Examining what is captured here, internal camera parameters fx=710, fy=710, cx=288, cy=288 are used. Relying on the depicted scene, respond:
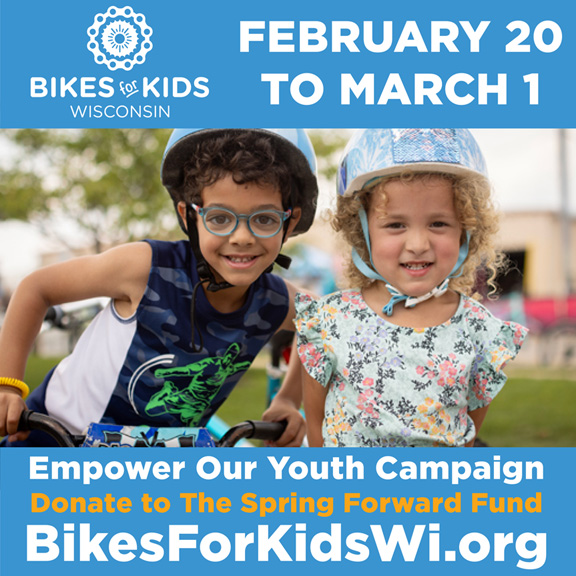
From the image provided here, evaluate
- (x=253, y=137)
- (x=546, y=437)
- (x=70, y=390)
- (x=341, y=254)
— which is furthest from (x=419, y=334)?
(x=546, y=437)

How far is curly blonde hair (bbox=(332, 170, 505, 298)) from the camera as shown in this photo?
8.51 feet

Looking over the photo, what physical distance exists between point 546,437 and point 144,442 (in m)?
6.02

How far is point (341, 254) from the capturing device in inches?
116

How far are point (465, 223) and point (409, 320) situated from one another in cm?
41

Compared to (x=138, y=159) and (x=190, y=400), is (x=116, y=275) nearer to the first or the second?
(x=190, y=400)

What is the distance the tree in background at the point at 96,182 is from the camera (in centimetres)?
935

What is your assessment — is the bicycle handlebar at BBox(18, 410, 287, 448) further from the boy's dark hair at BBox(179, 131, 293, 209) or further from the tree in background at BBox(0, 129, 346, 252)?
the tree in background at BBox(0, 129, 346, 252)

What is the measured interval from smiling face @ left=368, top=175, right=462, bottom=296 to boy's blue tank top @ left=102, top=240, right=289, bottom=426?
0.67m

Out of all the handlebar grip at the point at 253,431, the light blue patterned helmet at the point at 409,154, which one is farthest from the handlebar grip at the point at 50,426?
the light blue patterned helmet at the point at 409,154

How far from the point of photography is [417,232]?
2.52 m

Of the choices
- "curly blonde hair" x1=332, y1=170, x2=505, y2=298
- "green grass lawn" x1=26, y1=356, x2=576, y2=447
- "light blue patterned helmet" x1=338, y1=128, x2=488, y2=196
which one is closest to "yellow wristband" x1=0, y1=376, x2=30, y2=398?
"curly blonde hair" x1=332, y1=170, x2=505, y2=298

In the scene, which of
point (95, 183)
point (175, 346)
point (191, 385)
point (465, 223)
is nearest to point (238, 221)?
point (175, 346)

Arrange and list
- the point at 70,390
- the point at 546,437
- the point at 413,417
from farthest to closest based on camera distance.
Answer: the point at 546,437 < the point at 70,390 < the point at 413,417

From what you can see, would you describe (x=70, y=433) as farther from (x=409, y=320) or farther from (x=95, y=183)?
(x=95, y=183)
